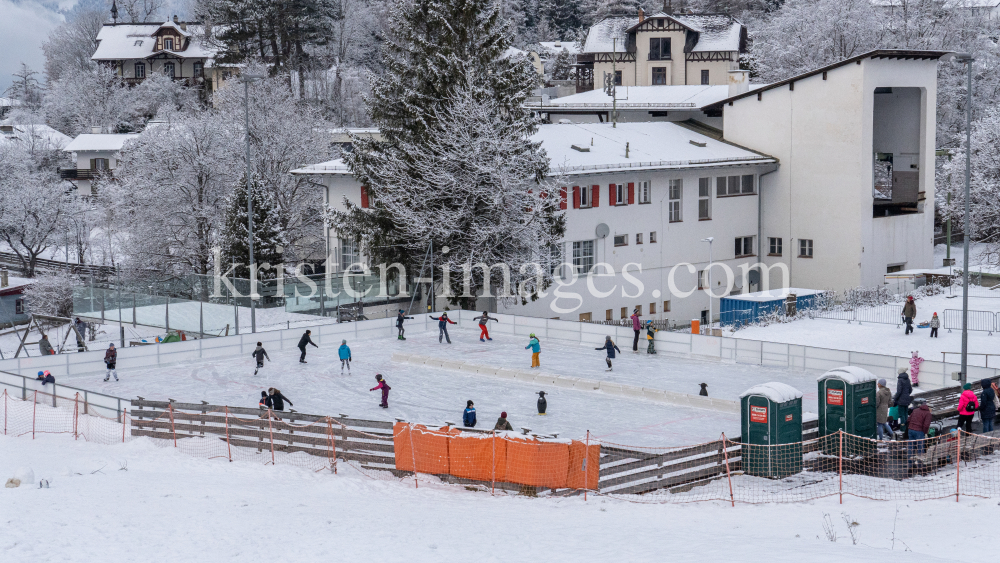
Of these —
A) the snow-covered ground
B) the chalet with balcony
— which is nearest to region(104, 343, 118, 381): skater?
the snow-covered ground

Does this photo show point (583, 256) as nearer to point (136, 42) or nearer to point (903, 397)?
point (903, 397)

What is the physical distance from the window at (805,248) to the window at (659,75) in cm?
4005

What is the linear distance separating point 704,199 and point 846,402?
31.0 m

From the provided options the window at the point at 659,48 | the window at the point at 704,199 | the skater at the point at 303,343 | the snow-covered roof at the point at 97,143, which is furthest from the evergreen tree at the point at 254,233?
the window at the point at 659,48

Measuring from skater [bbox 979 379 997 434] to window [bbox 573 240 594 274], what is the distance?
25696 mm

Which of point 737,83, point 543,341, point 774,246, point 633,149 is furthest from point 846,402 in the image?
point 737,83

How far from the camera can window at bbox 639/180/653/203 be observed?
156 feet

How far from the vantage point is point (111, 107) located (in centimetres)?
9869

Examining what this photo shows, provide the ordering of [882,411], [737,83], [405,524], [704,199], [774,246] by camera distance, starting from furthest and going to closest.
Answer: [737,83]
[774,246]
[704,199]
[882,411]
[405,524]

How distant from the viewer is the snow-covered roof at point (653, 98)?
2625 inches

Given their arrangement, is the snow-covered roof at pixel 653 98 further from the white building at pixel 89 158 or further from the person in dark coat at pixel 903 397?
the person in dark coat at pixel 903 397

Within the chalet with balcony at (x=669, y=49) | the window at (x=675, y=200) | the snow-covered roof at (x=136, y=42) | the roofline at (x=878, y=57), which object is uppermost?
the snow-covered roof at (x=136, y=42)

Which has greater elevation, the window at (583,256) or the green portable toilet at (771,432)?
the window at (583,256)

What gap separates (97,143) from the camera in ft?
290
